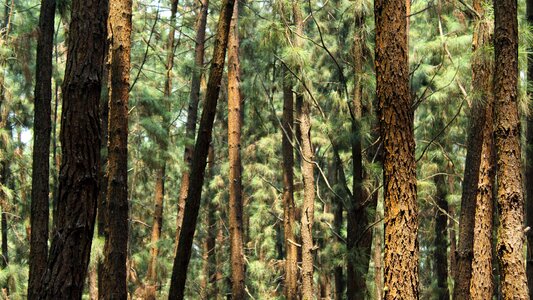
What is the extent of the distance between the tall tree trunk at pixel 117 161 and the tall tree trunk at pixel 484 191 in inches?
181

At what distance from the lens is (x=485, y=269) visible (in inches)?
340

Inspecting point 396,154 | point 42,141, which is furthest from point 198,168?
point 42,141

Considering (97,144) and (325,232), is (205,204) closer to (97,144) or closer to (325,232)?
(325,232)

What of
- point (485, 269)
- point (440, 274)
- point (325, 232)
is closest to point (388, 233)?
point (485, 269)

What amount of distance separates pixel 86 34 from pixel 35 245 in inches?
173

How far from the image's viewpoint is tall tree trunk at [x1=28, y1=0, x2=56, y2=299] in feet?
27.6

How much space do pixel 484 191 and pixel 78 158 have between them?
19.8ft

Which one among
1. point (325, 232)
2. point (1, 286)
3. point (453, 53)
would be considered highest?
point (453, 53)

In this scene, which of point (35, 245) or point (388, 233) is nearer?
point (388, 233)

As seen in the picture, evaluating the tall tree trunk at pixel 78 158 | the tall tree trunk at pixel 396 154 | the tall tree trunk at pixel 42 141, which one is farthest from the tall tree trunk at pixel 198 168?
the tall tree trunk at pixel 42 141

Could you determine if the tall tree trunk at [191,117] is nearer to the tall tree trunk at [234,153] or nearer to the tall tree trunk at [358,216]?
the tall tree trunk at [234,153]

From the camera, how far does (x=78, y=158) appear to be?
16.0 ft

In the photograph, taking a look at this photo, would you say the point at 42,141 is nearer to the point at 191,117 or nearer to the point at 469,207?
the point at 191,117

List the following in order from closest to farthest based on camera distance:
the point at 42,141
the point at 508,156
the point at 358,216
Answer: the point at 508,156 < the point at 358,216 < the point at 42,141
